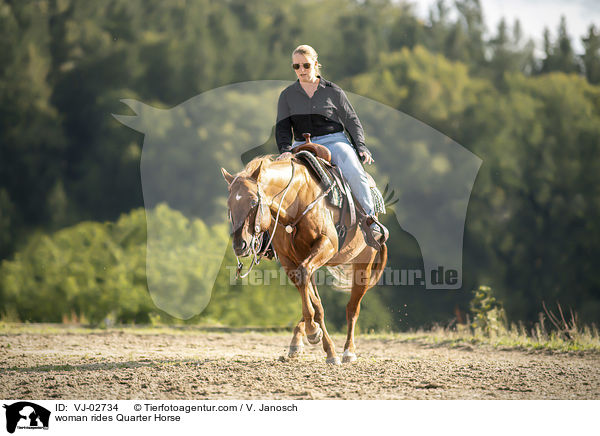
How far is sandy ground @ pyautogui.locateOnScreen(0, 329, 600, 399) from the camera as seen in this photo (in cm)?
531

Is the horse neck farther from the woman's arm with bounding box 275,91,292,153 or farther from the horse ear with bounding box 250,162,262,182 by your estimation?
the woman's arm with bounding box 275,91,292,153

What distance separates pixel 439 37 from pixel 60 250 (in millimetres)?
16236

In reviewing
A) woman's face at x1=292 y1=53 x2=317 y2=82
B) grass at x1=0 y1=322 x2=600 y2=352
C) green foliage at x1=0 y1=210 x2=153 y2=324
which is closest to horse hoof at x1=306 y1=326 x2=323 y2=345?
woman's face at x1=292 y1=53 x2=317 y2=82

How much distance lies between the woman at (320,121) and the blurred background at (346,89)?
7947mm

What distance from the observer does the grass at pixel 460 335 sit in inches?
340

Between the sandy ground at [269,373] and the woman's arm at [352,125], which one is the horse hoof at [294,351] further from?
the woman's arm at [352,125]

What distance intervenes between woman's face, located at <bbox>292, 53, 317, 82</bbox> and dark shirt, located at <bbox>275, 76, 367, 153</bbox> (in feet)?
0.34

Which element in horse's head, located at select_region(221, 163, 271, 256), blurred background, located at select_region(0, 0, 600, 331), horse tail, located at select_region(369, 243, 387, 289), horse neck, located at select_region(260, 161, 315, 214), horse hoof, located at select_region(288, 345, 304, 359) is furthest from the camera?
blurred background, located at select_region(0, 0, 600, 331)

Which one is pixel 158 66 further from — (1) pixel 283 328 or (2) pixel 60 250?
(1) pixel 283 328

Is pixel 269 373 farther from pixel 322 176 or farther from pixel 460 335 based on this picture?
pixel 460 335

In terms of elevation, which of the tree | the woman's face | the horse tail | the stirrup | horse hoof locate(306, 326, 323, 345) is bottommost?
horse hoof locate(306, 326, 323, 345)

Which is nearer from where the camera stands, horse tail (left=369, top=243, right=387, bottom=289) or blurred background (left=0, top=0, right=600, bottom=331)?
horse tail (left=369, top=243, right=387, bottom=289)
